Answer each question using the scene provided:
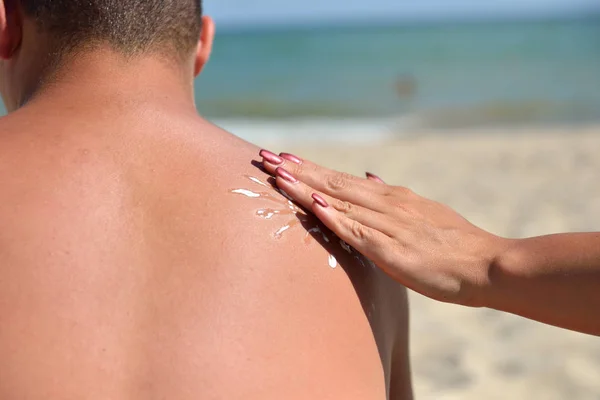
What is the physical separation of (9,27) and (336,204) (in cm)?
77

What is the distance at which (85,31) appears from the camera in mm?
1531

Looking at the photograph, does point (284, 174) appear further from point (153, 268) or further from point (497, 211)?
point (497, 211)

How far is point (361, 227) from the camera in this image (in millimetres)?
1557

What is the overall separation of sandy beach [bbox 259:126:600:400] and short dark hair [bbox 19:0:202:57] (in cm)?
231

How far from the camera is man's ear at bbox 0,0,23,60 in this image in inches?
64.2

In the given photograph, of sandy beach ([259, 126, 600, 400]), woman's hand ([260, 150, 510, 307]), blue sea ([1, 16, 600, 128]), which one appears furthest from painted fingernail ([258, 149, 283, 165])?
blue sea ([1, 16, 600, 128])

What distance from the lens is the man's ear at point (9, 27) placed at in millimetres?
1632

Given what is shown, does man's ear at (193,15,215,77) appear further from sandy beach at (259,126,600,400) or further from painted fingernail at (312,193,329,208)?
sandy beach at (259,126,600,400)

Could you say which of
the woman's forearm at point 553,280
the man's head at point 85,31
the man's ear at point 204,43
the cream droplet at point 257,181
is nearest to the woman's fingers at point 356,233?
the cream droplet at point 257,181

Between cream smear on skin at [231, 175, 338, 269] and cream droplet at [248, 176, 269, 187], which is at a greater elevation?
cream droplet at [248, 176, 269, 187]

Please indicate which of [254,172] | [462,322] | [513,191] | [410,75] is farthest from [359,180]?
[410,75]

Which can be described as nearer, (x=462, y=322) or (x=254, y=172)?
(x=254, y=172)

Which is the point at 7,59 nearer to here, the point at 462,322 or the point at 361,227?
the point at 361,227

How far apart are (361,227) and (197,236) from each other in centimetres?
36
